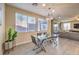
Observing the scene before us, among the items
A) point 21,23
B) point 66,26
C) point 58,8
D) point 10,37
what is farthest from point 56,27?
point 10,37

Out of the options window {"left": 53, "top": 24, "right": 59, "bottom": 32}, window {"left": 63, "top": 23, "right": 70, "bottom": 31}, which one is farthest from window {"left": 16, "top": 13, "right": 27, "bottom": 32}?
window {"left": 63, "top": 23, "right": 70, "bottom": 31}

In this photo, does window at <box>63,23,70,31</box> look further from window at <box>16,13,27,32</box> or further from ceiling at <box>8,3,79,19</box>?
window at <box>16,13,27,32</box>

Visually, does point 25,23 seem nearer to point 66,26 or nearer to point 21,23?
point 21,23

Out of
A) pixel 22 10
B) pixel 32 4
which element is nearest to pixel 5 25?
pixel 22 10

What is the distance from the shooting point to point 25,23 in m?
3.26

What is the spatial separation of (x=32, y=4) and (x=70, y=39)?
1.83 m

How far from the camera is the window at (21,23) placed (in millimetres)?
3109

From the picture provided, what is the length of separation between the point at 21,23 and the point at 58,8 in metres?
1.28

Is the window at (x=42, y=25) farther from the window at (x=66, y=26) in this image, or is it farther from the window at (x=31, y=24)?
the window at (x=66, y=26)

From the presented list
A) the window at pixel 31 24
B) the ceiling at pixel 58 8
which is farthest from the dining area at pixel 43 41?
the ceiling at pixel 58 8

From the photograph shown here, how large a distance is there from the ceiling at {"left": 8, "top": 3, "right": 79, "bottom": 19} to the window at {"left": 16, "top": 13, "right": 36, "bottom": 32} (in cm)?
29

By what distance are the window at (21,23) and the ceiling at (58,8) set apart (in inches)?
11.3

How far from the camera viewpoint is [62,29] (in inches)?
133
